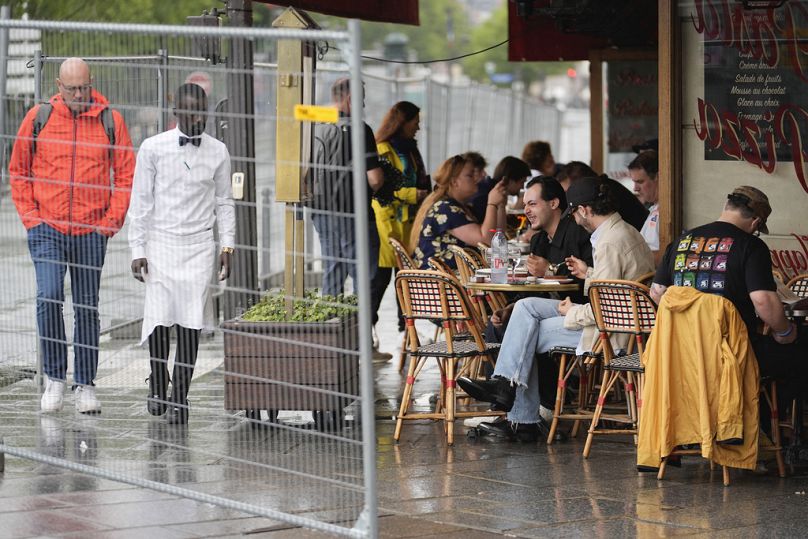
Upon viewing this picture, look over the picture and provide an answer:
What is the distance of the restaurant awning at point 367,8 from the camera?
9672 mm

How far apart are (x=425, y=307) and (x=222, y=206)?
1307mm

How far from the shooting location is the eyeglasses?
7215mm

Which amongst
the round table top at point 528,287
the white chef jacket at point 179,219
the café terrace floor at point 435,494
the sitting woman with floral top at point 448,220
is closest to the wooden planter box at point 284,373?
the café terrace floor at point 435,494

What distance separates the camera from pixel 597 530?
19.0 ft

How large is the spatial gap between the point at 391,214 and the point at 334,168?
19.0ft

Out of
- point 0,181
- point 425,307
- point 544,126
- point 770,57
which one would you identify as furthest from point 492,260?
point 544,126

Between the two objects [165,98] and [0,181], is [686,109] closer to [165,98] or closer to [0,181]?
[165,98]

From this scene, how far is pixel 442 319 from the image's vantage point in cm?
772

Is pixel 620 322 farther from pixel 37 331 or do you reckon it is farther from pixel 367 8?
pixel 367 8

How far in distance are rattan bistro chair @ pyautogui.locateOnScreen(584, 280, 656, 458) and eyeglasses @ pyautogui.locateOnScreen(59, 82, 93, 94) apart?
2.88 m

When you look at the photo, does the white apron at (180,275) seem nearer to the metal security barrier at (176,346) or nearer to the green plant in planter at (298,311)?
the metal security barrier at (176,346)

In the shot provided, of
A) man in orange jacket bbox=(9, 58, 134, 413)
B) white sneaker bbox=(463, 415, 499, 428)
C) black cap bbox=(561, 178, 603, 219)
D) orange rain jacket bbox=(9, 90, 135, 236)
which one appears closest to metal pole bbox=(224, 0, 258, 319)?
man in orange jacket bbox=(9, 58, 134, 413)

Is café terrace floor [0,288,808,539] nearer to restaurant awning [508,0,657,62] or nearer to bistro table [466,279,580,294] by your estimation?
bistro table [466,279,580,294]

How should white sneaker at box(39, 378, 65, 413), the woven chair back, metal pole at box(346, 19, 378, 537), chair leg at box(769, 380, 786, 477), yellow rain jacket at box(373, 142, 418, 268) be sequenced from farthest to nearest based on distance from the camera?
yellow rain jacket at box(373, 142, 418, 268) < the woven chair back < chair leg at box(769, 380, 786, 477) < white sneaker at box(39, 378, 65, 413) < metal pole at box(346, 19, 378, 537)
